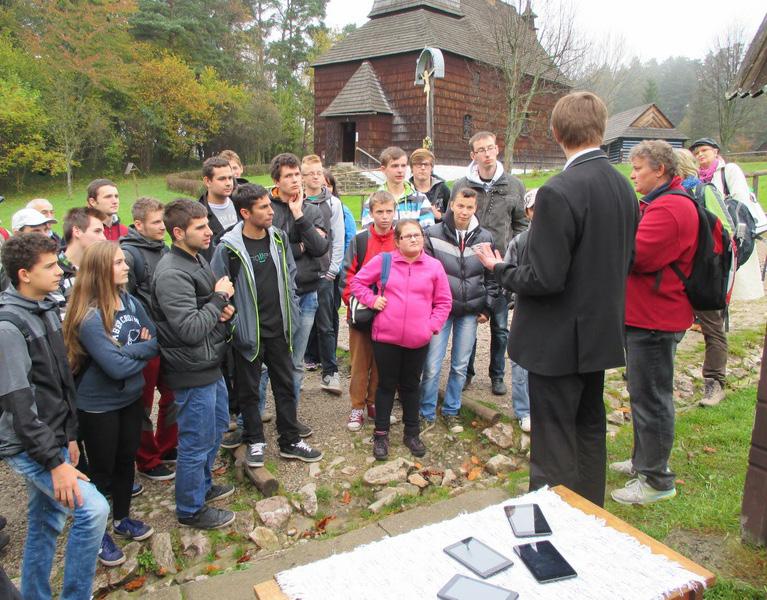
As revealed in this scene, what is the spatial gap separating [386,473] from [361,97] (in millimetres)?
Result: 25944

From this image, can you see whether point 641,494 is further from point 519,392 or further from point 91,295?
point 91,295

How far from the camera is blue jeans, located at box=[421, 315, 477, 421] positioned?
476 cm

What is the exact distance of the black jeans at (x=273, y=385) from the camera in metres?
4.12

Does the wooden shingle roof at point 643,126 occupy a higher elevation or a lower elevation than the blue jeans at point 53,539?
higher

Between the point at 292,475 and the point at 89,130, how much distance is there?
110 ft

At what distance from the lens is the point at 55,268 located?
2.71 metres

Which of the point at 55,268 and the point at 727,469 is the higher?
the point at 55,268

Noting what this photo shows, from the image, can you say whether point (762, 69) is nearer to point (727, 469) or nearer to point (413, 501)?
point (727, 469)

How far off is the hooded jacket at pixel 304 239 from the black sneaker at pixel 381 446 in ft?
4.62

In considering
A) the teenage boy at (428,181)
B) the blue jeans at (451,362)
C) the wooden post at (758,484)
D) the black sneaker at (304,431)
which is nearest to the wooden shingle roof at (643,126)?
the teenage boy at (428,181)

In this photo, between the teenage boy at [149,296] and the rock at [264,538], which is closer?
the rock at [264,538]

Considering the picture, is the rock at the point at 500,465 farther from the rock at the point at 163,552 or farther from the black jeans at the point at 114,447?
the black jeans at the point at 114,447

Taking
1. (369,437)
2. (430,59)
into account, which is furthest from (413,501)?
(430,59)

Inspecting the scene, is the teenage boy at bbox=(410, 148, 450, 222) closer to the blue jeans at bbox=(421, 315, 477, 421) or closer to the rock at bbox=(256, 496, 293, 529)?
the blue jeans at bbox=(421, 315, 477, 421)
